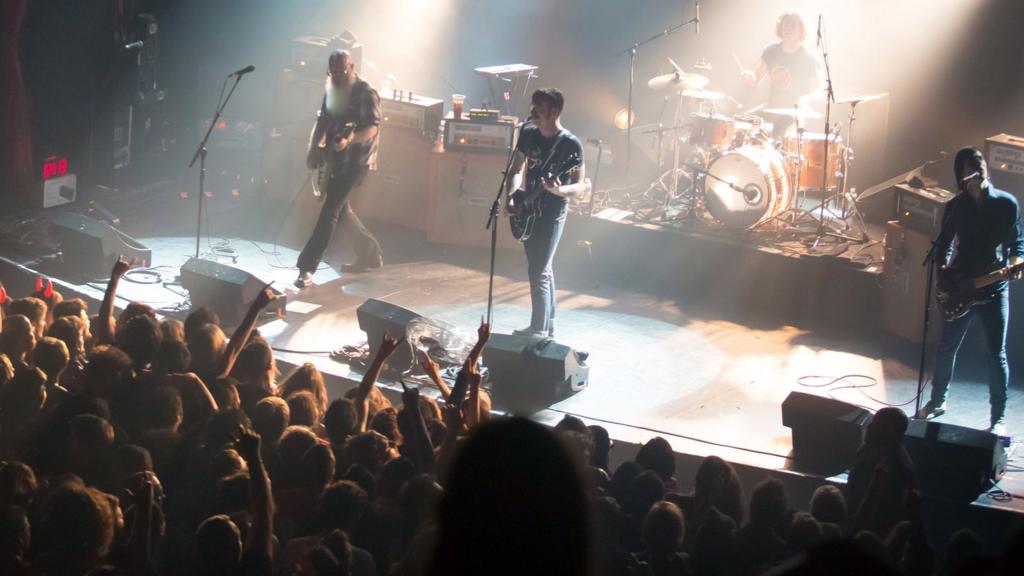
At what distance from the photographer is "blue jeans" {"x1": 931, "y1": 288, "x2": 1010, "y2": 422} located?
7.32 metres

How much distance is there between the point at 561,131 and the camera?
8.32m

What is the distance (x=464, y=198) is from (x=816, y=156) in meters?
3.46

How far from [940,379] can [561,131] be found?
301 centimetres

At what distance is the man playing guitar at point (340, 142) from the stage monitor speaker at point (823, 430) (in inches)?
180

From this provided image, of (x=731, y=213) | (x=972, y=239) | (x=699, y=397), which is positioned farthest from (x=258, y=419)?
(x=731, y=213)

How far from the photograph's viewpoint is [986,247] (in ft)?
23.7

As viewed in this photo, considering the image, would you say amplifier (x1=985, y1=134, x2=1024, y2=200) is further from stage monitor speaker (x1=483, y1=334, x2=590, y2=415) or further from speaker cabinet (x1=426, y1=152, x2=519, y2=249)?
speaker cabinet (x1=426, y1=152, x2=519, y2=249)

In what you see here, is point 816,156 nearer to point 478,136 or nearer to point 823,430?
→ point 478,136

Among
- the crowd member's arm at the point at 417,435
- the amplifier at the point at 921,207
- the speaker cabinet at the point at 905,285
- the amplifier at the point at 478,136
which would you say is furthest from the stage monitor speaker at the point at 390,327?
the amplifier at the point at 921,207

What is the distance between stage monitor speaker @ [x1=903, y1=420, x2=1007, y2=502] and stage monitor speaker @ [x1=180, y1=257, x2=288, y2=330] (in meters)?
4.74

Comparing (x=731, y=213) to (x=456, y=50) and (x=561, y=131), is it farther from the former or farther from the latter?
(x=456, y=50)

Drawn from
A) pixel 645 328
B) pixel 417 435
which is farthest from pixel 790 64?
pixel 417 435

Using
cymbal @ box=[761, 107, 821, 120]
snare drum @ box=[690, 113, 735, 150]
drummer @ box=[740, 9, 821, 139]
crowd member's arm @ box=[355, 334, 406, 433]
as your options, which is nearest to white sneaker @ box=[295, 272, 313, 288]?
snare drum @ box=[690, 113, 735, 150]

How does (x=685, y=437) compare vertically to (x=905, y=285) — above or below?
below
